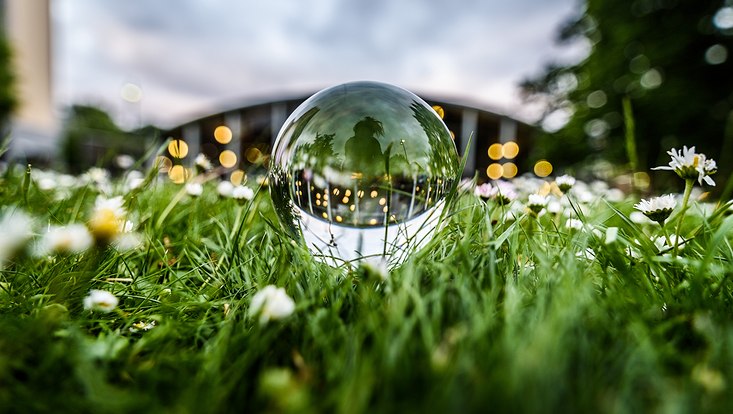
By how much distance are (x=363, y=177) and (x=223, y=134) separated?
19.5 meters

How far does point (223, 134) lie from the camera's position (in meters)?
19.1

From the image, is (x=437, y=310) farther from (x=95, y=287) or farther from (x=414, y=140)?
(x=95, y=287)

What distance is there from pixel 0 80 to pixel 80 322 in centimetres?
2886

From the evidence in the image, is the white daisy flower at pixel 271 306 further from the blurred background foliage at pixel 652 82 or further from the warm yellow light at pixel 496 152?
the warm yellow light at pixel 496 152

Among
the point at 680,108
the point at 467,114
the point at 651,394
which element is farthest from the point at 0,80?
the point at 680,108

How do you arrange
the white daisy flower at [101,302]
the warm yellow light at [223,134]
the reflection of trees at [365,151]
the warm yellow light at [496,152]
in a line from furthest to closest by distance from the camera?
the warm yellow light at [223,134], the warm yellow light at [496,152], the reflection of trees at [365,151], the white daisy flower at [101,302]

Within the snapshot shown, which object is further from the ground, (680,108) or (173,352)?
(680,108)

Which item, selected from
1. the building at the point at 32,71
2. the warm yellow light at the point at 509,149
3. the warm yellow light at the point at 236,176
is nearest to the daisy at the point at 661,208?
the warm yellow light at the point at 236,176

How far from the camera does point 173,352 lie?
921mm

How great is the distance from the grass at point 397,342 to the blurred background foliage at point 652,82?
1009 centimetres

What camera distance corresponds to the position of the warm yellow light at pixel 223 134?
59.4 feet

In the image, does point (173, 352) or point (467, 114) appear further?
point (467, 114)

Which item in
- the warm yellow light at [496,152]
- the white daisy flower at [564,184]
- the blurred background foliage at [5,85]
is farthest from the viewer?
the blurred background foliage at [5,85]

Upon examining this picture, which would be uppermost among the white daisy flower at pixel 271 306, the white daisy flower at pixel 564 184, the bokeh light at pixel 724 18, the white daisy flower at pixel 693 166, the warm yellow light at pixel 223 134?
the bokeh light at pixel 724 18
